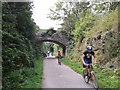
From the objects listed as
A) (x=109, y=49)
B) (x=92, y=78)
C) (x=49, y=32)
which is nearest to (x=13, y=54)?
(x=92, y=78)

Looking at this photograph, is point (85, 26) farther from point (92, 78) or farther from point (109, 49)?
point (92, 78)

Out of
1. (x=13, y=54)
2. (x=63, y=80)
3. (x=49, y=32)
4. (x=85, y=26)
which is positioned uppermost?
(x=49, y=32)

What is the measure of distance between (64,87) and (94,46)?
8013 mm

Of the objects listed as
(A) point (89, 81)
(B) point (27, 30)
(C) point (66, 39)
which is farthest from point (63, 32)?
(A) point (89, 81)

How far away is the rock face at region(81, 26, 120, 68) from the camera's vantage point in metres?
10.6

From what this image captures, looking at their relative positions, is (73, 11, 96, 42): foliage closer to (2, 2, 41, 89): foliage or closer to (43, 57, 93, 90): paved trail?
(2, 2, 41, 89): foliage

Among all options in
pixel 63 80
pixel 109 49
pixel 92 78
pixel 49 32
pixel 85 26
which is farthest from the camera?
pixel 49 32

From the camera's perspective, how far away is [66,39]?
28.1 metres

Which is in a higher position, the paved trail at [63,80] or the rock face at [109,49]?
the rock face at [109,49]

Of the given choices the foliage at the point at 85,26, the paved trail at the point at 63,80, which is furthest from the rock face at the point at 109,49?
the foliage at the point at 85,26

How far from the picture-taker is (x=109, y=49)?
37.9ft

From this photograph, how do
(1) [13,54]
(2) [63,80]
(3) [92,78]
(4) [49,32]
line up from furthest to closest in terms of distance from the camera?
(4) [49,32] → (1) [13,54] → (2) [63,80] → (3) [92,78]

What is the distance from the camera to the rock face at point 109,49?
10.6 meters

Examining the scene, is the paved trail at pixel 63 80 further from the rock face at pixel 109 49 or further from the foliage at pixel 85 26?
the foliage at pixel 85 26
